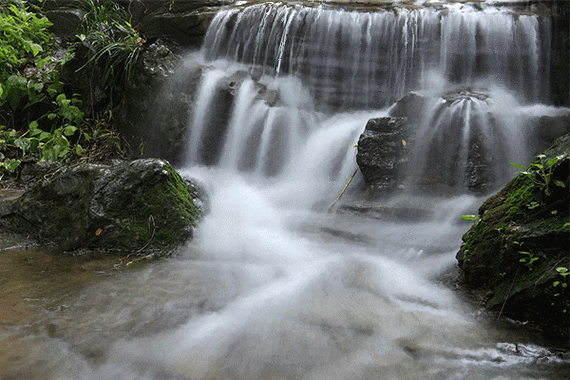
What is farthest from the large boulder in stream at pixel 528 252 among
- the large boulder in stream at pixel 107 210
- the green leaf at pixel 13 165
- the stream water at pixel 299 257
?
the green leaf at pixel 13 165

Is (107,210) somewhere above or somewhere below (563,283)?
above

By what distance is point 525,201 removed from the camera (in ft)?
8.05

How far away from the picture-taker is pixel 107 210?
3.30 metres

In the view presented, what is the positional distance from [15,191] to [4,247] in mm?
2220

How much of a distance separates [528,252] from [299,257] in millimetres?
1621

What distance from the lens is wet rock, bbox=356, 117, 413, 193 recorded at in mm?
4473

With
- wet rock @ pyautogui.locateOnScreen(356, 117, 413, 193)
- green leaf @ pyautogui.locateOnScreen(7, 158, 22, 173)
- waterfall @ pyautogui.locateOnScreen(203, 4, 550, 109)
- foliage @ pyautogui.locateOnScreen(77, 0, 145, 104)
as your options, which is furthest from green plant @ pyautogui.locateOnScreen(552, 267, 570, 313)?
foliage @ pyautogui.locateOnScreen(77, 0, 145, 104)

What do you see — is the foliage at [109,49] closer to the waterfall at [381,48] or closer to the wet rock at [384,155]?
the waterfall at [381,48]

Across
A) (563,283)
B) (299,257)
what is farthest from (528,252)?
(299,257)

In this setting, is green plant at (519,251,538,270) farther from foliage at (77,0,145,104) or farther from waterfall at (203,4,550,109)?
foliage at (77,0,145,104)

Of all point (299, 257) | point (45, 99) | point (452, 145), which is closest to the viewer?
point (299, 257)

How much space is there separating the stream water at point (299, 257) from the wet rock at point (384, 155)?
19 centimetres

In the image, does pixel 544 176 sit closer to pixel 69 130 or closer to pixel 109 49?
pixel 69 130

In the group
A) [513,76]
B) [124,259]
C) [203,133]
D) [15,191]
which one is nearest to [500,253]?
[124,259]
